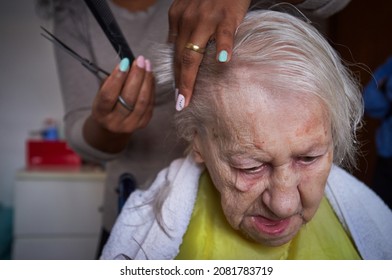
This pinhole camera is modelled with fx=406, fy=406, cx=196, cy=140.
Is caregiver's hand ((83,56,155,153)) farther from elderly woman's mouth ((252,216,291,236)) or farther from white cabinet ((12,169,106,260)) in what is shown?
white cabinet ((12,169,106,260))

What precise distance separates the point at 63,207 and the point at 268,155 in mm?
1391

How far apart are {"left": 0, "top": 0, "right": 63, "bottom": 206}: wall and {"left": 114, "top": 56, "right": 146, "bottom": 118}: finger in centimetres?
23

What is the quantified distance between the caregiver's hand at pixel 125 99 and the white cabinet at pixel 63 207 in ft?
2.95

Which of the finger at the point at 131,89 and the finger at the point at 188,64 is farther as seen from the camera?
the finger at the point at 131,89

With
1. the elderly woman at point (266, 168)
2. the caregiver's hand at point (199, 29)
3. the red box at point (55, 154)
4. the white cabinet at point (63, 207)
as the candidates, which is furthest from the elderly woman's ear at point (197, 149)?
the red box at point (55, 154)

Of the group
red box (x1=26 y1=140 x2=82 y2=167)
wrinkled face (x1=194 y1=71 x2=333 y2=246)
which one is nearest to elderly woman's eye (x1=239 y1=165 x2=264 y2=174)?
wrinkled face (x1=194 y1=71 x2=333 y2=246)

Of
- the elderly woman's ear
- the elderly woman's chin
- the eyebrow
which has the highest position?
the eyebrow

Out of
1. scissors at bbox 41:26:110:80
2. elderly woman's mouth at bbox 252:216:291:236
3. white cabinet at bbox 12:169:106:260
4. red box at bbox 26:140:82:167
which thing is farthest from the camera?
red box at bbox 26:140:82:167

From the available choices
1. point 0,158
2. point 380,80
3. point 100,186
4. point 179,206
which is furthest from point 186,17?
point 100,186

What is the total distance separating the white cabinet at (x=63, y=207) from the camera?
5.14ft

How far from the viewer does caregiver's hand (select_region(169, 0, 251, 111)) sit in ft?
1.62

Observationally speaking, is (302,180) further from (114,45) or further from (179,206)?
(114,45)

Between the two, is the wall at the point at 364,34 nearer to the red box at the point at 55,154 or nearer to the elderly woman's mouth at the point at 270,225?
the elderly woman's mouth at the point at 270,225
